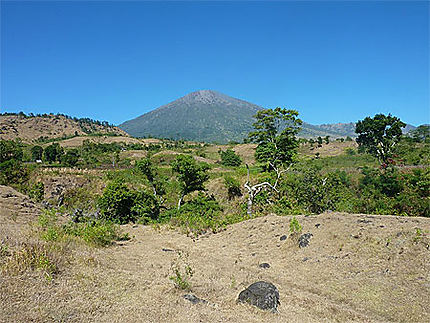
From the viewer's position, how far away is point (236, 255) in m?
7.22

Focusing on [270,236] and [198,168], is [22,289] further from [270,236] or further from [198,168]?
[198,168]

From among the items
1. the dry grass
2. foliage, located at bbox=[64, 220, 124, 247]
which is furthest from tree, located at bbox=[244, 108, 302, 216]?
the dry grass

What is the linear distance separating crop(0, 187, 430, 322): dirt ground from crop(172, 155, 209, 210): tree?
564cm

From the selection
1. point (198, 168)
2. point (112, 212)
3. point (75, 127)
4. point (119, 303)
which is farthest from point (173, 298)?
point (75, 127)

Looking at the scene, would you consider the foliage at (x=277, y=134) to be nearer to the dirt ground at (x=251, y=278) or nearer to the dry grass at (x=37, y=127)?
the dirt ground at (x=251, y=278)

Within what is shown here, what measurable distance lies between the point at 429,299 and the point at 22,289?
233 inches

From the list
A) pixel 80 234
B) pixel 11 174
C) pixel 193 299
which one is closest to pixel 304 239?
pixel 193 299

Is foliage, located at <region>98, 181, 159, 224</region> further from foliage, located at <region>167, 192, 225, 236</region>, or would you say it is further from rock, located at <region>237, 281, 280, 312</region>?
rock, located at <region>237, 281, 280, 312</region>

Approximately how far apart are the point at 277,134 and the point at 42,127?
130900mm

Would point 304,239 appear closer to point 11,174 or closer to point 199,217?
point 199,217

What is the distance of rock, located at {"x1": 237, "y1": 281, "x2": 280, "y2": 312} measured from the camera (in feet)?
12.7

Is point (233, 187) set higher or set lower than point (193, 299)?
lower

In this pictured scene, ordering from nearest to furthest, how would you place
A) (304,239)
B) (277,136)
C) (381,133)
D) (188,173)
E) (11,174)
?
1. (304,239)
2. (188,173)
3. (277,136)
4. (11,174)
5. (381,133)

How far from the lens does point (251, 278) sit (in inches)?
210
